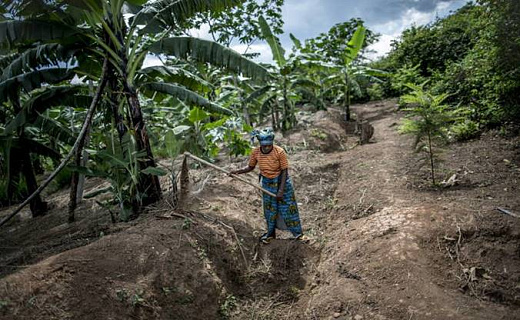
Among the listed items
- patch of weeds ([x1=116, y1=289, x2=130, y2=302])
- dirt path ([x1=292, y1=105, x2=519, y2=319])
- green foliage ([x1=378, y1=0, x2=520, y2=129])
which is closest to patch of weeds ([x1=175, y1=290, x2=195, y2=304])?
patch of weeds ([x1=116, y1=289, x2=130, y2=302])

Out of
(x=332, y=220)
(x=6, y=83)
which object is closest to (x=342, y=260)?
(x=332, y=220)

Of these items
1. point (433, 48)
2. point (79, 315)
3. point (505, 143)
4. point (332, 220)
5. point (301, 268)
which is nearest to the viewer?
point (79, 315)

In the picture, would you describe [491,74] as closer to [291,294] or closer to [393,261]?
[393,261]

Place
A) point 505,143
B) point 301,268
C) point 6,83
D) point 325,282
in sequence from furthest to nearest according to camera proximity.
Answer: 1. point 505,143
2. point 6,83
3. point 301,268
4. point 325,282

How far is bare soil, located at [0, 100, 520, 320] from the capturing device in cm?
295

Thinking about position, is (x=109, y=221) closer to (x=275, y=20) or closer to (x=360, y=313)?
(x=360, y=313)

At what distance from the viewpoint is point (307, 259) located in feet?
14.1

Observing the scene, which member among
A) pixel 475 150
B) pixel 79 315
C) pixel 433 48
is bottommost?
pixel 79 315

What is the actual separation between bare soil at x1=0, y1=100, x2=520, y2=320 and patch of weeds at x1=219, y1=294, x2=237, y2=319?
0.05 ft

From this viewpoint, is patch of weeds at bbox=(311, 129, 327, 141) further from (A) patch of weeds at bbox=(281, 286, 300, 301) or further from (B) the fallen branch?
(A) patch of weeds at bbox=(281, 286, 300, 301)

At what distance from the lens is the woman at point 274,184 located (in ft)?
13.9

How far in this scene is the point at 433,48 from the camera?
544 inches

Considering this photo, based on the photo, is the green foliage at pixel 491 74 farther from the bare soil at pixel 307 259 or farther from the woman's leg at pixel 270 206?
the woman's leg at pixel 270 206

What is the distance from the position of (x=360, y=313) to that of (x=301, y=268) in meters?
1.17
